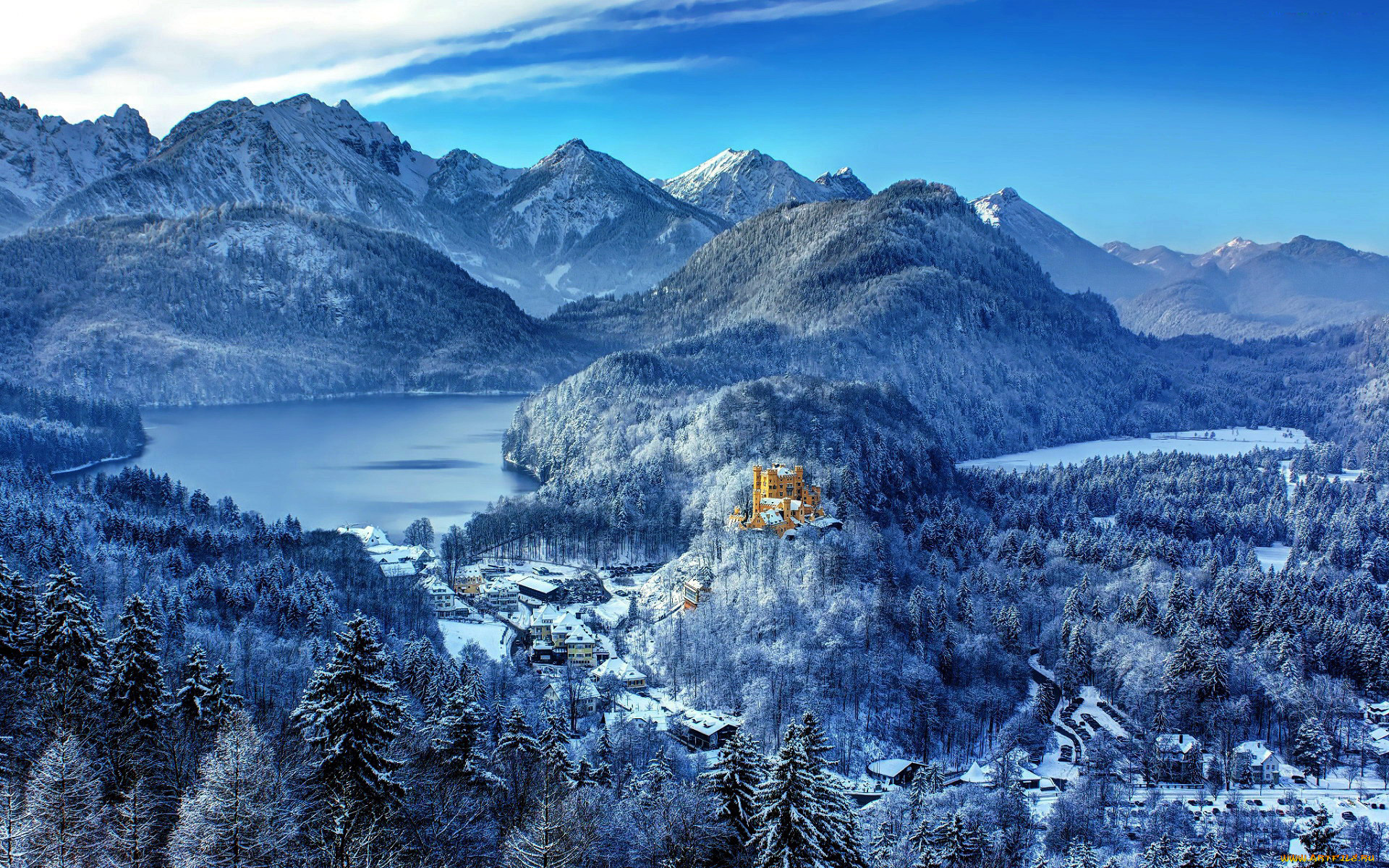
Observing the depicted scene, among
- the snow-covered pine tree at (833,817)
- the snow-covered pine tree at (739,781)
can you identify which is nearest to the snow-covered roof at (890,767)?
the snow-covered pine tree at (739,781)

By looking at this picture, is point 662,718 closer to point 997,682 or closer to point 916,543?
point 997,682

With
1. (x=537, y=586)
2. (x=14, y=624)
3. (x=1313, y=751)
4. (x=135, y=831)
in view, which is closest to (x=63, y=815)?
(x=135, y=831)

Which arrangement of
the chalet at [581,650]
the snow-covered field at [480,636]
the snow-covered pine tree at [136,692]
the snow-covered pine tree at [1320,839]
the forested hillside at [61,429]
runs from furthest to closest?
the forested hillside at [61,429]
the snow-covered field at [480,636]
the chalet at [581,650]
the snow-covered pine tree at [1320,839]
the snow-covered pine tree at [136,692]

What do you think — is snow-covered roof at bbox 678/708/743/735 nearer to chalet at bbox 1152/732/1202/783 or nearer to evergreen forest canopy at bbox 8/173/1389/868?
evergreen forest canopy at bbox 8/173/1389/868

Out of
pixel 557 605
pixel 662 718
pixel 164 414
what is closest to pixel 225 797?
pixel 662 718

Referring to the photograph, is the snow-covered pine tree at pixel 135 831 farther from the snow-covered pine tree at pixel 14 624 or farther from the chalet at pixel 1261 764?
the chalet at pixel 1261 764

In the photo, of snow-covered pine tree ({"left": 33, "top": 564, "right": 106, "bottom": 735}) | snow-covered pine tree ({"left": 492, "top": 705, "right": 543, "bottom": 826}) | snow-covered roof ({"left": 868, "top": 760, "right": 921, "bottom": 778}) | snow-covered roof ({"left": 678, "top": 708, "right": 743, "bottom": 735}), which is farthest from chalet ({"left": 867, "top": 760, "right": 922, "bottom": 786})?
snow-covered pine tree ({"left": 33, "top": 564, "right": 106, "bottom": 735})

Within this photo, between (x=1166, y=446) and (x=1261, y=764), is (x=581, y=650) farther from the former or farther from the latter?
(x=1166, y=446)
